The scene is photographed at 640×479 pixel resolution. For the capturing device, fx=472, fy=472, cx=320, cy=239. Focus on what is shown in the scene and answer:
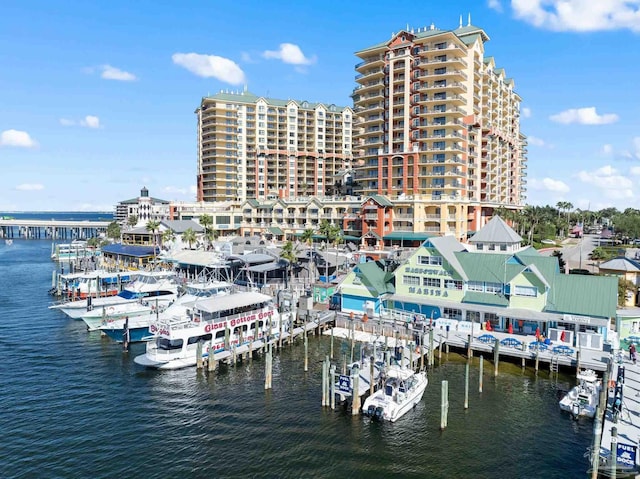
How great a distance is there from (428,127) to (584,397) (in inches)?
3256

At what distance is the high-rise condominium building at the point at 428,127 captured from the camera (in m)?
109

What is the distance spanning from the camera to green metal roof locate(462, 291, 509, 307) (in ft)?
182

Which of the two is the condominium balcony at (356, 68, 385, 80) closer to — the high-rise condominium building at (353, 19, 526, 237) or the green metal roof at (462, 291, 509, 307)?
the high-rise condominium building at (353, 19, 526, 237)

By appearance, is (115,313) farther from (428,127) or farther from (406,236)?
(428,127)

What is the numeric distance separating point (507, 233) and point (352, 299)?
25.2 m

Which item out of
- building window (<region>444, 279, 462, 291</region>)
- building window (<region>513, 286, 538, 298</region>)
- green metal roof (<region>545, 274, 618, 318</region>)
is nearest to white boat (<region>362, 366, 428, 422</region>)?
building window (<region>444, 279, 462, 291</region>)

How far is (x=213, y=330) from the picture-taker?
52.3 m

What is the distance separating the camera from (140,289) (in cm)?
7150

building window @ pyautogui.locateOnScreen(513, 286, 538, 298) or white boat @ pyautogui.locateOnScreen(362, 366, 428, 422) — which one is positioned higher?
building window @ pyautogui.locateOnScreen(513, 286, 538, 298)

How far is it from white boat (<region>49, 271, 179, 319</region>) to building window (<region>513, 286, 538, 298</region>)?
4675 cm

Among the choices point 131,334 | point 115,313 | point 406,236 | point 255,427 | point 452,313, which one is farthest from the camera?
point 406,236

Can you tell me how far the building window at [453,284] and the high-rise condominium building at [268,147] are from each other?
107000mm

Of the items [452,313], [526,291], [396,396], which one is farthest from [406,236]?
[396,396]

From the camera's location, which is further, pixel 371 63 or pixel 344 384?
pixel 371 63
